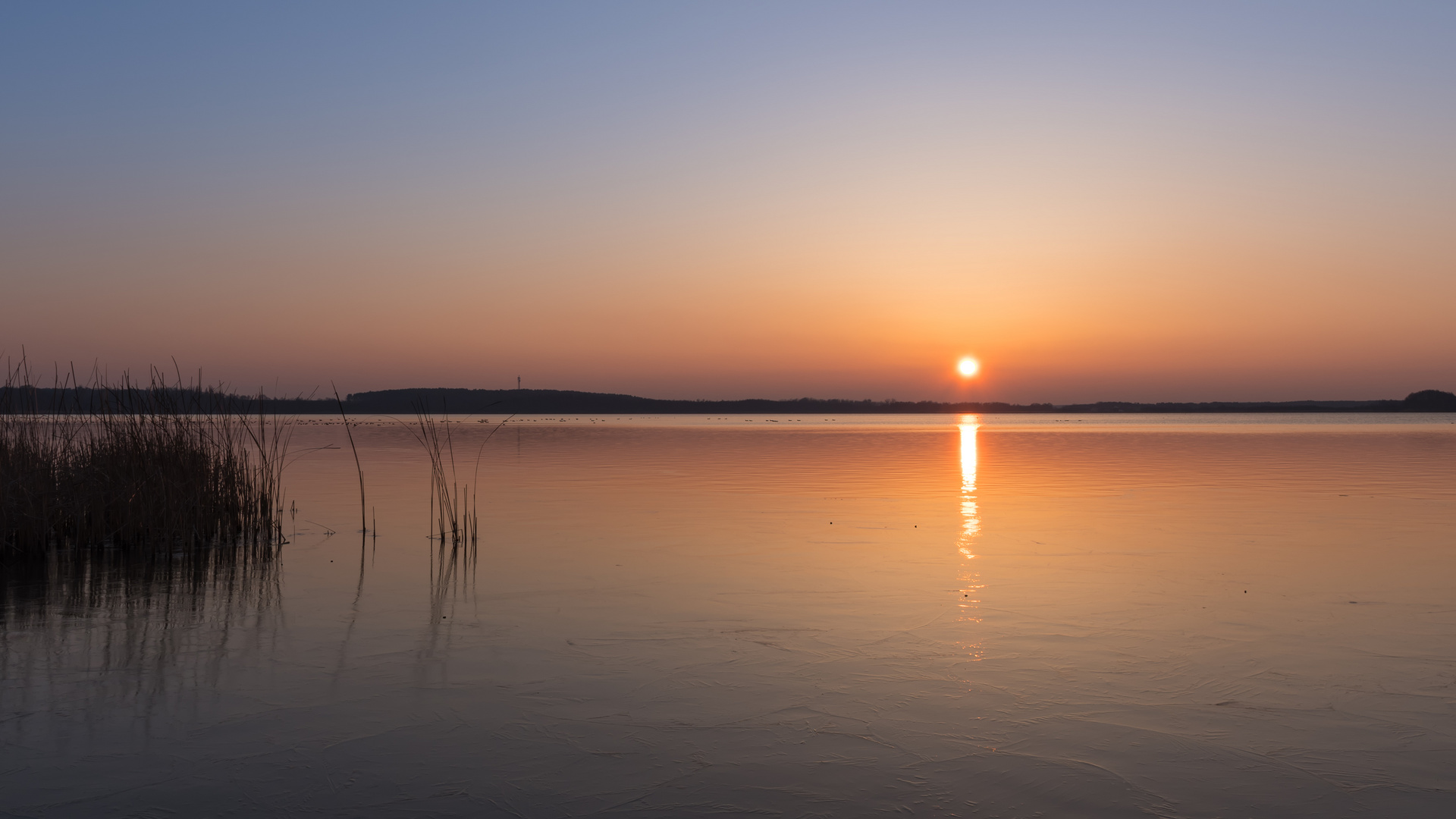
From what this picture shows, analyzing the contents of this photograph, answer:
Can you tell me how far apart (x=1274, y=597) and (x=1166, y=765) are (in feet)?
18.0

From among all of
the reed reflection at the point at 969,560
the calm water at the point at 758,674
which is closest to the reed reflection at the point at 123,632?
the calm water at the point at 758,674

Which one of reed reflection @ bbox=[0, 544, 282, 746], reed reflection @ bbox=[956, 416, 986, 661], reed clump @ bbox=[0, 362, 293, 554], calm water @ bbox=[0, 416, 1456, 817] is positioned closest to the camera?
calm water @ bbox=[0, 416, 1456, 817]

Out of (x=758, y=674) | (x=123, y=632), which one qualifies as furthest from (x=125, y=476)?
(x=758, y=674)

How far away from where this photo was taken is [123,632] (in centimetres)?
844

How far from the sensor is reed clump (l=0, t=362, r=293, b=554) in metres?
12.5

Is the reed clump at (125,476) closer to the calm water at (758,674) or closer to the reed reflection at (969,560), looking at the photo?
the calm water at (758,674)

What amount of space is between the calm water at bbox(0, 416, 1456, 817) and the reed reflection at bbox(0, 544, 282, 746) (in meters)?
0.04

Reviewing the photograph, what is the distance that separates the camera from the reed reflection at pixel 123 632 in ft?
20.7

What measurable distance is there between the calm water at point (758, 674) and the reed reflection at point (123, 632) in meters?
0.04

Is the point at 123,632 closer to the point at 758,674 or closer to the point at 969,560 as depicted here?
the point at 758,674

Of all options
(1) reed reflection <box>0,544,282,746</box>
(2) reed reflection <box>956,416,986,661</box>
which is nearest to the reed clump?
(1) reed reflection <box>0,544,282,746</box>

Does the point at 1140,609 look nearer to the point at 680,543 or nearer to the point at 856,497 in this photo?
the point at 680,543

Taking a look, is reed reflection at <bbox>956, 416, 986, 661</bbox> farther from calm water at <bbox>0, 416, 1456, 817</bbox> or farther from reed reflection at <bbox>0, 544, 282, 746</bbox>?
reed reflection at <bbox>0, 544, 282, 746</bbox>

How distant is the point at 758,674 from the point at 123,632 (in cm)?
552
